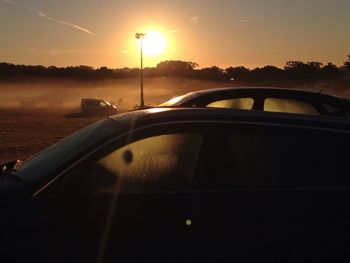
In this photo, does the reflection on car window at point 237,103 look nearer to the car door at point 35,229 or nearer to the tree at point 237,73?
the car door at point 35,229

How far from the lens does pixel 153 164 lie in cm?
370

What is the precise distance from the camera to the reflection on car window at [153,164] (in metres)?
3.62

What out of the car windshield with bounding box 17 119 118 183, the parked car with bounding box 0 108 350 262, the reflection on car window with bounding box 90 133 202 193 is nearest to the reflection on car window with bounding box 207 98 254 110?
the car windshield with bounding box 17 119 118 183

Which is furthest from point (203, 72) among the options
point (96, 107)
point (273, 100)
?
point (273, 100)

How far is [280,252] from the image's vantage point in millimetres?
3543

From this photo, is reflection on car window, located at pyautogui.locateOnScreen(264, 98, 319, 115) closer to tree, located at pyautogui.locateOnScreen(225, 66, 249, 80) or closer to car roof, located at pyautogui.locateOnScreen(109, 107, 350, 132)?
car roof, located at pyautogui.locateOnScreen(109, 107, 350, 132)

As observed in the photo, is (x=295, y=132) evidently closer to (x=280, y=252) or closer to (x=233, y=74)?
(x=280, y=252)

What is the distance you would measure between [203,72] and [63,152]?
147916 millimetres

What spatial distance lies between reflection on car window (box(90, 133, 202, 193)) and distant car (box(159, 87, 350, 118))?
3.92 m

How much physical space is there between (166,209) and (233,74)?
141574 millimetres

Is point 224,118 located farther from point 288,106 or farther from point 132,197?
point 288,106

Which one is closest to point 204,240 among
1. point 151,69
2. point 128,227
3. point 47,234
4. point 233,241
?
point 233,241

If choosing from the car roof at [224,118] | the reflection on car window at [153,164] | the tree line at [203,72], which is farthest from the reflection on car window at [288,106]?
the tree line at [203,72]

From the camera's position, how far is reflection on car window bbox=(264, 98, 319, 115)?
7.66m
